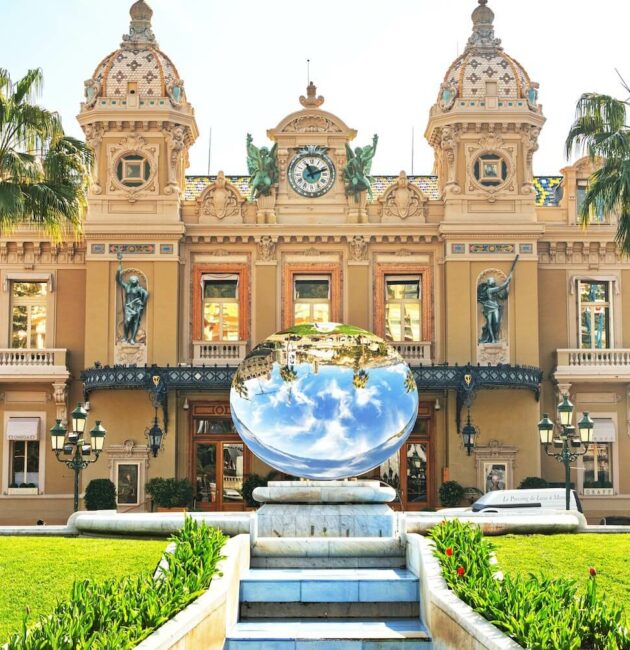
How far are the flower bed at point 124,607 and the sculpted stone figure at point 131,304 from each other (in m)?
24.2

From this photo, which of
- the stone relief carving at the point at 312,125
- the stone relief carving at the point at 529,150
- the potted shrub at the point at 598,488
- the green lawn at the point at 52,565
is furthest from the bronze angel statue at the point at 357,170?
the green lawn at the point at 52,565

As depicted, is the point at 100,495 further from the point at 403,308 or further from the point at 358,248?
the point at 403,308

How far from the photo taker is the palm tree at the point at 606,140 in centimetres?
2933

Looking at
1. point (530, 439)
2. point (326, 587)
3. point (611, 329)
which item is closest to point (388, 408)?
point (326, 587)

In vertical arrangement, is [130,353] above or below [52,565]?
above

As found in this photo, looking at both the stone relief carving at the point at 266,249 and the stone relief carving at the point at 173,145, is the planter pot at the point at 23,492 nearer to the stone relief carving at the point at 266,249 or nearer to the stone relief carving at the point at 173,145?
the stone relief carving at the point at 266,249

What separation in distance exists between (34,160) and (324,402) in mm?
12289

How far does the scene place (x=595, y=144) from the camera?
29.5 metres

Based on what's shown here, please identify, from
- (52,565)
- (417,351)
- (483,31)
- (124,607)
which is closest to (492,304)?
(417,351)

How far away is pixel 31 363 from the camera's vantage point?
136 feet

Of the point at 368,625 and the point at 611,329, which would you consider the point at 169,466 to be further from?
the point at 368,625

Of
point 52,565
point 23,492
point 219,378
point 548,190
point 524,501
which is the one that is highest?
point 548,190

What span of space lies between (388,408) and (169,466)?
19.1 meters

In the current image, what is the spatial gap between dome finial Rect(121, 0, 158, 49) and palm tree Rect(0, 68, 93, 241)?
13331 millimetres
